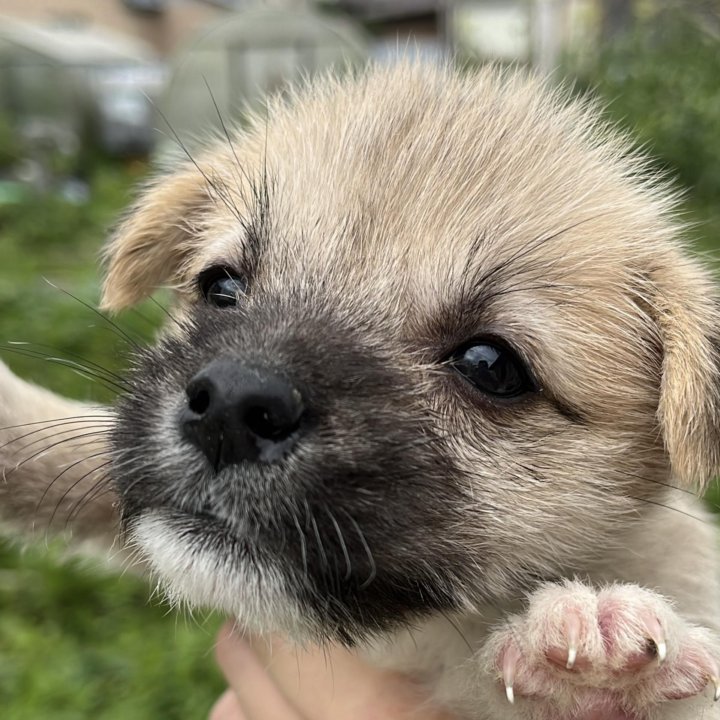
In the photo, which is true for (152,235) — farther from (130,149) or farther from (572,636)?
(130,149)

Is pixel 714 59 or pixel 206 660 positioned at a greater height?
pixel 714 59

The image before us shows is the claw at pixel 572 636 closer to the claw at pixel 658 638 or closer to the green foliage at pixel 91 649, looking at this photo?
the claw at pixel 658 638

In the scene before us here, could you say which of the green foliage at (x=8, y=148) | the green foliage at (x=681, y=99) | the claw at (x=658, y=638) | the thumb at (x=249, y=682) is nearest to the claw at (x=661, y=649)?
the claw at (x=658, y=638)

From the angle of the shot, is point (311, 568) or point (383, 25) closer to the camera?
point (311, 568)

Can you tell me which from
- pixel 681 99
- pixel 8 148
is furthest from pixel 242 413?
pixel 8 148

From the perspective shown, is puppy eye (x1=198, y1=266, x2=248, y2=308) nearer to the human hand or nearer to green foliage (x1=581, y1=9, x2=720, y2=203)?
the human hand

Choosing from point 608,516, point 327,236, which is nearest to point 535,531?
point 608,516

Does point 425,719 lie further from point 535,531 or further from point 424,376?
point 424,376
